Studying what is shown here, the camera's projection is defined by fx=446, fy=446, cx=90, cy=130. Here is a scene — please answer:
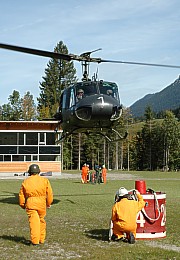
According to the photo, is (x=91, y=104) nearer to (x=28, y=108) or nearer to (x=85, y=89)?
(x=85, y=89)

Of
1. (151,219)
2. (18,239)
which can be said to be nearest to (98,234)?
(151,219)

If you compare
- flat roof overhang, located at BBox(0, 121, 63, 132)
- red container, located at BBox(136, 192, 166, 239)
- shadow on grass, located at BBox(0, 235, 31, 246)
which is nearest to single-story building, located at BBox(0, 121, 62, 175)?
flat roof overhang, located at BBox(0, 121, 63, 132)

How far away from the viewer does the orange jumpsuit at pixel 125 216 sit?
30.6 ft

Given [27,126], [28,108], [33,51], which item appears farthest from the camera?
[28,108]

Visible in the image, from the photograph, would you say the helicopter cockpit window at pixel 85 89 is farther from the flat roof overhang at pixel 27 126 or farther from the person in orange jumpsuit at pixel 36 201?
the flat roof overhang at pixel 27 126

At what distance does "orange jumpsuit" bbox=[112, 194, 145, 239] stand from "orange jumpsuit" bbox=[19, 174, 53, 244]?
1475mm

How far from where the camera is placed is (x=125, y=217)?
933cm

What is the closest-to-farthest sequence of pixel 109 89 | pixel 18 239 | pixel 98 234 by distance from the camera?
1. pixel 18 239
2. pixel 98 234
3. pixel 109 89

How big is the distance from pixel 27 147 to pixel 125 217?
40.6 m

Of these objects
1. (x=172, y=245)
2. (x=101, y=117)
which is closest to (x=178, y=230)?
(x=172, y=245)

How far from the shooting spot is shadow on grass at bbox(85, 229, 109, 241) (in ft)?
33.4

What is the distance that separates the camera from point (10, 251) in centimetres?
888

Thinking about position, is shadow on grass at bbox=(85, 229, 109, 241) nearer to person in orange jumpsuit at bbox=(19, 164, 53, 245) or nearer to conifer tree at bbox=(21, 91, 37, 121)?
person in orange jumpsuit at bbox=(19, 164, 53, 245)

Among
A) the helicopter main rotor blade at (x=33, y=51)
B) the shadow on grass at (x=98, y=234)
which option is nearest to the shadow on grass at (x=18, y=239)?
the shadow on grass at (x=98, y=234)
